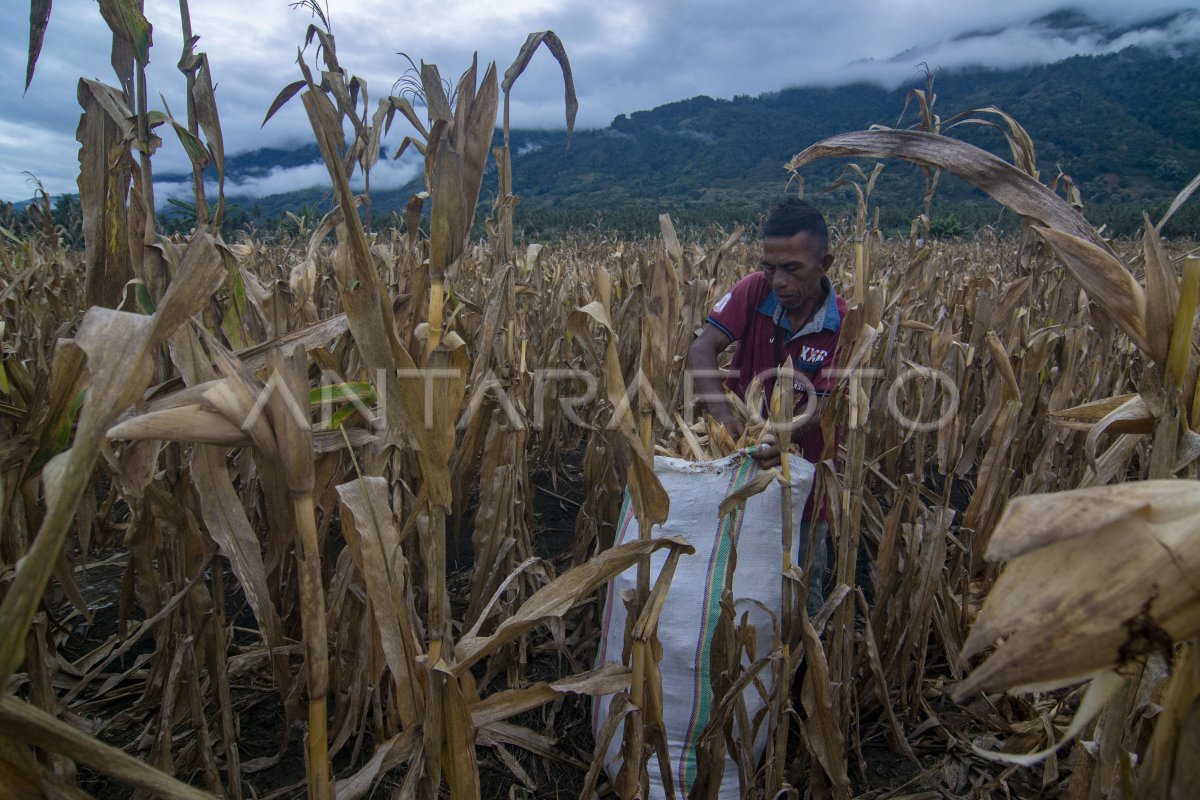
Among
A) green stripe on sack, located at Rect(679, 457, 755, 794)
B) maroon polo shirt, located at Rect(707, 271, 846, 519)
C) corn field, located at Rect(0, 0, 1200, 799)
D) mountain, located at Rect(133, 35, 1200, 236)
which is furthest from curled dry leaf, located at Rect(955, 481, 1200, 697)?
mountain, located at Rect(133, 35, 1200, 236)

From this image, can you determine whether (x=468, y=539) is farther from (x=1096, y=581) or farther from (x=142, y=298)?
(x=1096, y=581)

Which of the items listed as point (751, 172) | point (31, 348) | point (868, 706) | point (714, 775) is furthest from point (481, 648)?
point (751, 172)

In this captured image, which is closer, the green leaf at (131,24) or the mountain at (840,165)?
the green leaf at (131,24)

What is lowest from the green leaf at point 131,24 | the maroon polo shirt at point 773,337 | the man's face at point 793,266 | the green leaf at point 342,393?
the maroon polo shirt at point 773,337

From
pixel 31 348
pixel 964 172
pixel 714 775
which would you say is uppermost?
pixel 964 172

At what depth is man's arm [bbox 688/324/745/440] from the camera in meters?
2.19

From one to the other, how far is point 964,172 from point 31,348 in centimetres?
287

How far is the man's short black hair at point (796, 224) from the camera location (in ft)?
7.63

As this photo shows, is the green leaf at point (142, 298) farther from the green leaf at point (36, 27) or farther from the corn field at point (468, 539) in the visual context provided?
the green leaf at point (36, 27)

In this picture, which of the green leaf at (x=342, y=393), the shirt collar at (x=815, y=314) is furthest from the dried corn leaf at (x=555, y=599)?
the shirt collar at (x=815, y=314)

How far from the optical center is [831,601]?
4.45ft

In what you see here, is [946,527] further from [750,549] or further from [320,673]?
[320,673]

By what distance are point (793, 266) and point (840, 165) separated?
2763cm

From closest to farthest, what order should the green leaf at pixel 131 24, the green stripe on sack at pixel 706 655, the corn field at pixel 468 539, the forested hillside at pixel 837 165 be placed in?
the corn field at pixel 468 539, the green leaf at pixel 131 24, the green stripe on sack at pixel 706 655, the forested hillside at pixel 837 165
